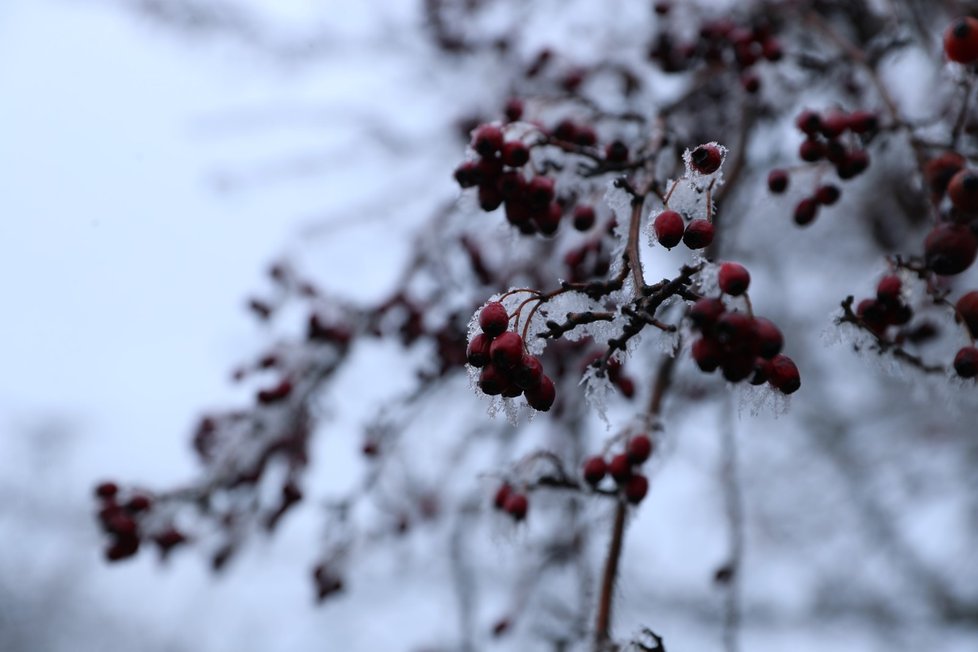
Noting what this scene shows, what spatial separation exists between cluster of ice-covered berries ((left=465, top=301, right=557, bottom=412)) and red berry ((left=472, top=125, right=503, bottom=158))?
0.46m

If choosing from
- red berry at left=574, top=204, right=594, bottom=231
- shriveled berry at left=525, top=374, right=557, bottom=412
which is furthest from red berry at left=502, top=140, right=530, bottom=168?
shriveled berry at left=525, top=374, right=557, bottom=412

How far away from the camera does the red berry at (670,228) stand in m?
1.15

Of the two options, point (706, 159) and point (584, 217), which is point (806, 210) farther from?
point (706, 159)

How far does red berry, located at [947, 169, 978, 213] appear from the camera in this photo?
3.89ft

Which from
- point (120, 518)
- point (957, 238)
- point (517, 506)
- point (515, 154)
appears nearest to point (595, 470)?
point (517, 506)

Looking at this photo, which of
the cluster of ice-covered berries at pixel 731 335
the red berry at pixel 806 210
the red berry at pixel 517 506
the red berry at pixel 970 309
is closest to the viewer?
the cluster of ice-covered berries at pixel 731 335

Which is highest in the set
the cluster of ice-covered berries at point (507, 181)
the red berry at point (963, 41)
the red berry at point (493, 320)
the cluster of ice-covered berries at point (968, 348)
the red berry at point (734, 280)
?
the red berry at point (963, 41)

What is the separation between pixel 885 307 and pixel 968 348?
0.52 feet

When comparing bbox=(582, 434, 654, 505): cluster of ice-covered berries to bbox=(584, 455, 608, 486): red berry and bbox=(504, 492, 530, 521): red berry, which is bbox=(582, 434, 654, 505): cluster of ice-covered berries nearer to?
bbox=(584, 455, 608, 486): red berry

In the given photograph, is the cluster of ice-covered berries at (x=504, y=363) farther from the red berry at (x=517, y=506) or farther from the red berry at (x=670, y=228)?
the red berry at (x=517, y=506)

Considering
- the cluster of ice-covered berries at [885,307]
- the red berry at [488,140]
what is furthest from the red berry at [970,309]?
the red berry at [488,140]

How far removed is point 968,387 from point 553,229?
2.63ft

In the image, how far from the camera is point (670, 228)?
3.76 feet

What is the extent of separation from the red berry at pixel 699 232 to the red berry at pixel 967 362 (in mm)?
487
